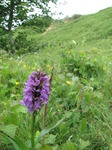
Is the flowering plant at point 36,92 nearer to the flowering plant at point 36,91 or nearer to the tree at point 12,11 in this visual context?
the flowering plant at point 36,91

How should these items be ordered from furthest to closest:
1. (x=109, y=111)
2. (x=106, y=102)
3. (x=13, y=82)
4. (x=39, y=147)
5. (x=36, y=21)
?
(x=36, y=21), (x=13, y=82), (x=106, y=102), (x=109, y=111), (x=39, y=147)

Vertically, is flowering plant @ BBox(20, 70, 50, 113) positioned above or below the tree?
below

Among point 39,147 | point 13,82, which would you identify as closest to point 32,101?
point 39,147

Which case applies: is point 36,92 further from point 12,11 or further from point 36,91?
point 12,11

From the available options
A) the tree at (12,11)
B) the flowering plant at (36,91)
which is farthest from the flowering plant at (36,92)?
the tree at (12,11)

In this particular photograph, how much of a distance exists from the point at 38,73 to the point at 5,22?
9010mm

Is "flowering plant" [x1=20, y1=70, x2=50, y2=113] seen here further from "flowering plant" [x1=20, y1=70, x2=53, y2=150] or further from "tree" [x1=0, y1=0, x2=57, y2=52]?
"tree" [x1=0, y1=0, x2=57, y2=52]

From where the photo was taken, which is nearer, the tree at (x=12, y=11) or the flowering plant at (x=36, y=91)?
the flowering plant at (x=36, y=91)

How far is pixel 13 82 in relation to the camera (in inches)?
98.1

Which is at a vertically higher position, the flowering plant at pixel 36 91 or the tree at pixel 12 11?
the tree at pixel 12 11

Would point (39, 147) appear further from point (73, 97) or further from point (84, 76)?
point (84, 76)

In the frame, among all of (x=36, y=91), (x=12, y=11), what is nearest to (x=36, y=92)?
(x=36, y=91)

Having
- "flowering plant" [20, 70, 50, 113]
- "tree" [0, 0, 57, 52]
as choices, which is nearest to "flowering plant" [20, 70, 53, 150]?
"flowering plant" [20, 70, 50, 113]

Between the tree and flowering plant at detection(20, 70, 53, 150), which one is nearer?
flowering plant at detection(20, 70, 53, 150)
